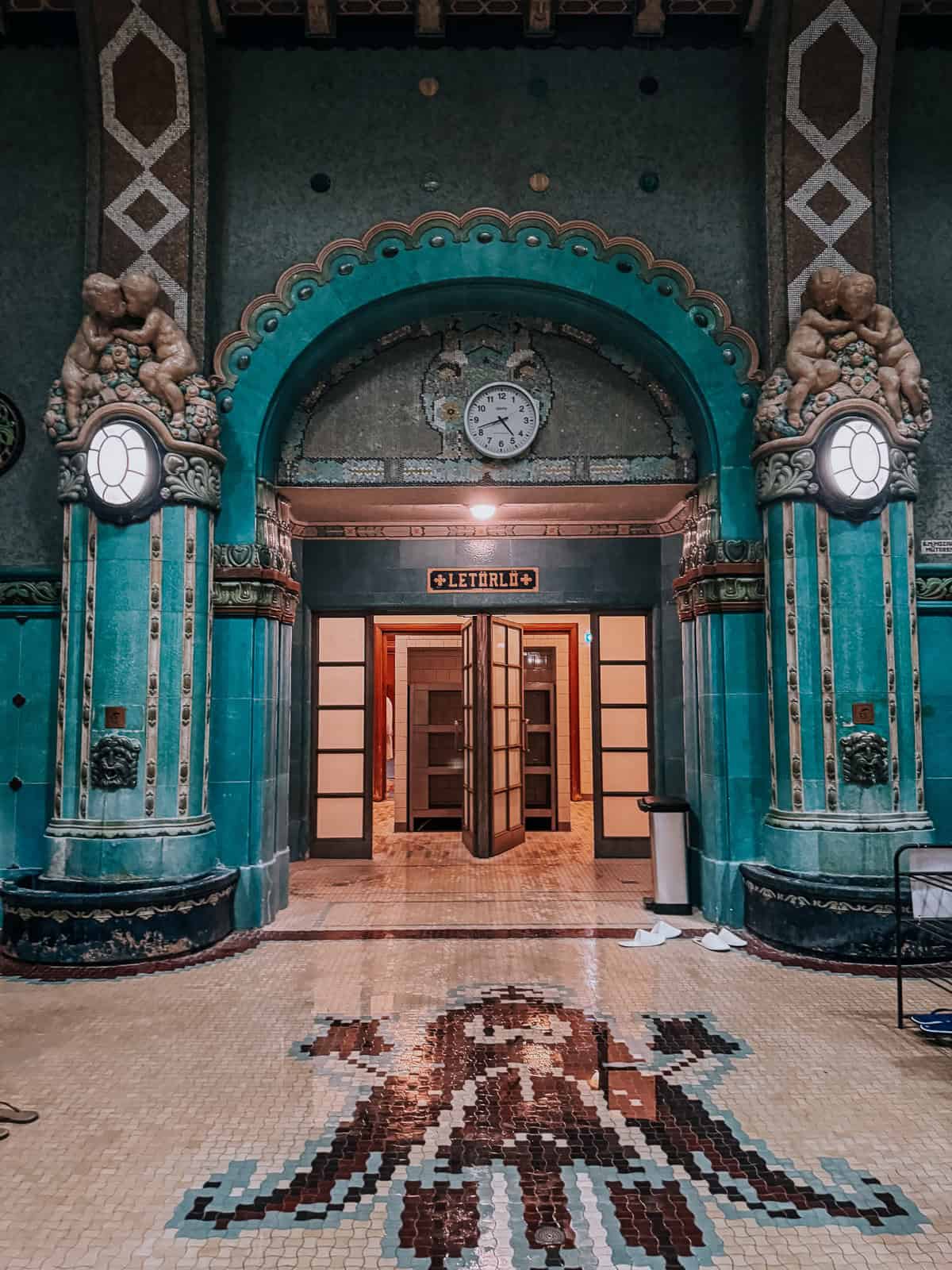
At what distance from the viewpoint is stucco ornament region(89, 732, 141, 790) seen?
237 inches

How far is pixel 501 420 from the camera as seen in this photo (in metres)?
7.16

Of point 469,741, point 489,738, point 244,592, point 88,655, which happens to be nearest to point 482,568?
point 489,738

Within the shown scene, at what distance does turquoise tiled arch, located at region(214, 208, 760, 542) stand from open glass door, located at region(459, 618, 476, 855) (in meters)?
3.97

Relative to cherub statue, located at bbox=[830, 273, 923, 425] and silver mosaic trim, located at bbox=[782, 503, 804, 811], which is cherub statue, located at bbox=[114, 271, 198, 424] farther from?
cherub statue, located at bbox=[830, 273, 923, 425]

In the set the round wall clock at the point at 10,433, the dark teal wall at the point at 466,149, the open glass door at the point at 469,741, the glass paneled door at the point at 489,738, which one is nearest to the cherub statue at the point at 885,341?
the dark teal wall at the point at 466,149

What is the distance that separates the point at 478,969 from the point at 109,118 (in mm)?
7310

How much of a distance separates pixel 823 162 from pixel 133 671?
693 centimetres

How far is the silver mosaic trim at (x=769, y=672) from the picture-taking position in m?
6.42

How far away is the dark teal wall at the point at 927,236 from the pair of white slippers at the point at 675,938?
12.1 ft

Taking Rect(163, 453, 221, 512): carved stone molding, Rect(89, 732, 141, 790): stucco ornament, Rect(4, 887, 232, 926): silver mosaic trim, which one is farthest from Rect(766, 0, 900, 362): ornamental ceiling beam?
Rect(4, 887, 232, 926): silver mosaic trim

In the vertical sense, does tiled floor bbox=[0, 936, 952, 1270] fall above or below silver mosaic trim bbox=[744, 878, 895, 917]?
below

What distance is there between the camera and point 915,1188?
3.07m

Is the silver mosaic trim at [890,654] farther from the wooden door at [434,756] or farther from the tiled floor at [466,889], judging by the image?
the wooden door at [434,756]

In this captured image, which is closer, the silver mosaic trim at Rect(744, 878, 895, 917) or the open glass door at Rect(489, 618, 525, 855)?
the silver mosaic trim at Rect(744, 878, 895, 917)
